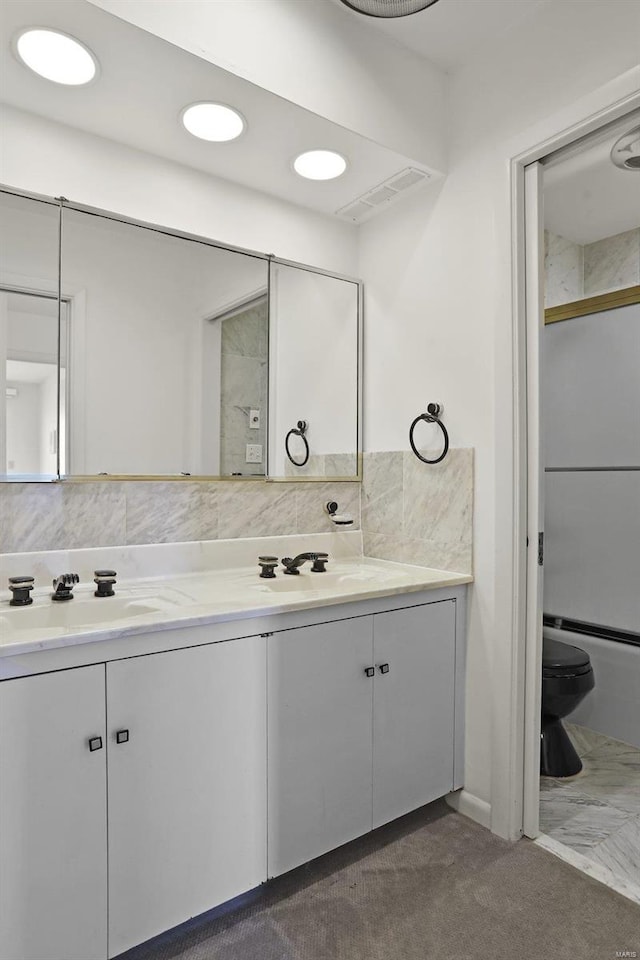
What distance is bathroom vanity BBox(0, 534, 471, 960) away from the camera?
48.5 inches

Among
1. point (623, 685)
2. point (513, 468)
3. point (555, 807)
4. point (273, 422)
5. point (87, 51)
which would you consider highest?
point (87, 51)

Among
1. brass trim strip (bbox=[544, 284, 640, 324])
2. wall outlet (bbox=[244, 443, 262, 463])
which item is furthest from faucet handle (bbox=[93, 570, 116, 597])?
brass trim strip (bbox=[544, 284, 640, 324])

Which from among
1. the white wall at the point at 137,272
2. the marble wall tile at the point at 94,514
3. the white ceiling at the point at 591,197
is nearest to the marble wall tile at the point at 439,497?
the white wall at the point at 137,272

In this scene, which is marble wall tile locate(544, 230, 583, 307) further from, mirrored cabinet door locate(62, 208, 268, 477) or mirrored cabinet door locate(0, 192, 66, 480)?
mirrored cabinet door locate(0, 192, 66, 480)

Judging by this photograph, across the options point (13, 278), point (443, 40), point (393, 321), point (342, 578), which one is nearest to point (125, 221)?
point (13, 278)

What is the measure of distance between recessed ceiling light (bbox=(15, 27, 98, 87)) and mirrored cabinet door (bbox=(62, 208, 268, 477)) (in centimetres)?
36

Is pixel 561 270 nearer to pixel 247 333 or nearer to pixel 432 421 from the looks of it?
pixel 432 421

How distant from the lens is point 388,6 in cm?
156

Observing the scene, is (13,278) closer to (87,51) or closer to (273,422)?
(87,51)

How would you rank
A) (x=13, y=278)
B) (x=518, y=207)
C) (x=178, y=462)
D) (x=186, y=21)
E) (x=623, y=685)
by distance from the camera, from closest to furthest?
(x=186, y=21) → (x=13, y=278) → (x=518, y=207) → (x=178, y=462) → (x=623, y=685)

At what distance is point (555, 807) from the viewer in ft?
6.80

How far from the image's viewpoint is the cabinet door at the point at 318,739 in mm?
1576

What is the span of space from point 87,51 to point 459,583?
6.11ft

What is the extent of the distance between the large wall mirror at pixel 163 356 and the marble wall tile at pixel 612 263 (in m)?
1.49
